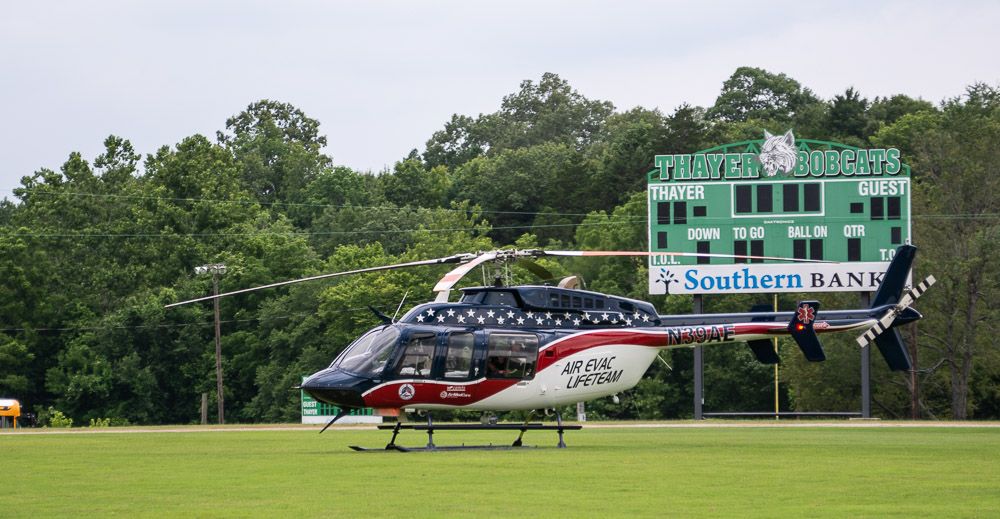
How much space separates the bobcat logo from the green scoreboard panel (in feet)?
0.14

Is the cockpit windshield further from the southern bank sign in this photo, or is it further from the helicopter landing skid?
the southern bank sign

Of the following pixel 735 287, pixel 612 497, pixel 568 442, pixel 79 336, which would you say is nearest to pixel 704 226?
pixel 735 287

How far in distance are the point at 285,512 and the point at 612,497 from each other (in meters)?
4.41

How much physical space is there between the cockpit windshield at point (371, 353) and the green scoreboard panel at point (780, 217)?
27753 mm

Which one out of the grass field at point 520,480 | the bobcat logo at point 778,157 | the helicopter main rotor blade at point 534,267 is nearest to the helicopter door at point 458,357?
the grass field at point 520,480

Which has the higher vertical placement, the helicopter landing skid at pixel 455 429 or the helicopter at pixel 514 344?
the helicopter at pixel 514 344

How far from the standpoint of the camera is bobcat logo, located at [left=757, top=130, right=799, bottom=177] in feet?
177

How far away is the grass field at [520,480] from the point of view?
631 inches

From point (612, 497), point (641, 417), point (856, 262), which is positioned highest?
point (856, 262)

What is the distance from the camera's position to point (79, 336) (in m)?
89.1

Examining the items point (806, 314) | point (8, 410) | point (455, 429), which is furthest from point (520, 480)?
point (8, 410)

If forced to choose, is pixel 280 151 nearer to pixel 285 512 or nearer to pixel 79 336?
pixel 79 336

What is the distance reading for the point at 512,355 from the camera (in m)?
28.1

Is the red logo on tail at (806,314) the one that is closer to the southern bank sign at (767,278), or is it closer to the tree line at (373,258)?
the southern bank sign at (767,278)
